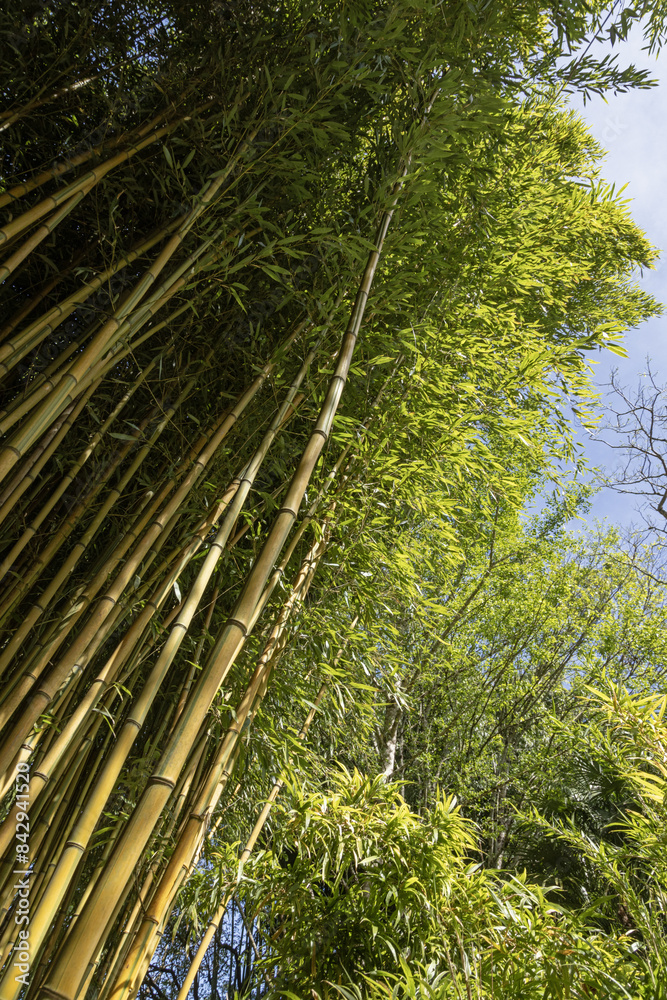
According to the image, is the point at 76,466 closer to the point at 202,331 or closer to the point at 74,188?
the point at 202,331

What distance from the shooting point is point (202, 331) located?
225 centimetres

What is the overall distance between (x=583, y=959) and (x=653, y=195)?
3824 millimetres

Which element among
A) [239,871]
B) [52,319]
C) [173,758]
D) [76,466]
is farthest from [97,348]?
[239,871]

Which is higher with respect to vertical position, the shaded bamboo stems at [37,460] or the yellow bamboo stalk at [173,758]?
the shaded bamboo stems at [37,460]

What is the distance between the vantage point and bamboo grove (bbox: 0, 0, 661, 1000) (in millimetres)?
1781

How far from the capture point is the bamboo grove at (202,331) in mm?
Answer: 1781

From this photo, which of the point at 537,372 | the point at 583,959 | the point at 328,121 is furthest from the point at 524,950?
the point at 328,121

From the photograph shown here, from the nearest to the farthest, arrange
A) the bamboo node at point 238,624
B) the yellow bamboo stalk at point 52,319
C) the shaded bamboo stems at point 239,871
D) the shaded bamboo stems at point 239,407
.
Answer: the bamboo node at point 238,624 → the shaded bamboo stems at point 239,871 → the yellow bamboo stalk at point 52,319 → the shaded bamboo stems at point 239,407

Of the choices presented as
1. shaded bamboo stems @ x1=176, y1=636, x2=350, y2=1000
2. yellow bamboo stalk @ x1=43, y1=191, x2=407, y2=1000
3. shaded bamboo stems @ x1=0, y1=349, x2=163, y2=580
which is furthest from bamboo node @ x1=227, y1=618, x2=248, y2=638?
shaded bamboo stems @ x1=0, y1=349, x2=163, y2=580

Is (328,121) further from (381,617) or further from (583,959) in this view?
(583,959)

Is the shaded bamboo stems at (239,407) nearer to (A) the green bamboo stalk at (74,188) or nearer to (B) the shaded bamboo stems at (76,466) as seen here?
(B) the shaded bamboo stems at (76,466)

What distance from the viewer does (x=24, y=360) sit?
2100 mm

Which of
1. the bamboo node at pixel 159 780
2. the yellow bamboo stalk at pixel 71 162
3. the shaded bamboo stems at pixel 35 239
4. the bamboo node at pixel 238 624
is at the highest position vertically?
the yellow bamboo stalk at pixel 71 162

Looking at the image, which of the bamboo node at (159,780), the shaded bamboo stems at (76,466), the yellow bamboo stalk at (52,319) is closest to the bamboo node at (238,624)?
the bamboo node at (159,780)
